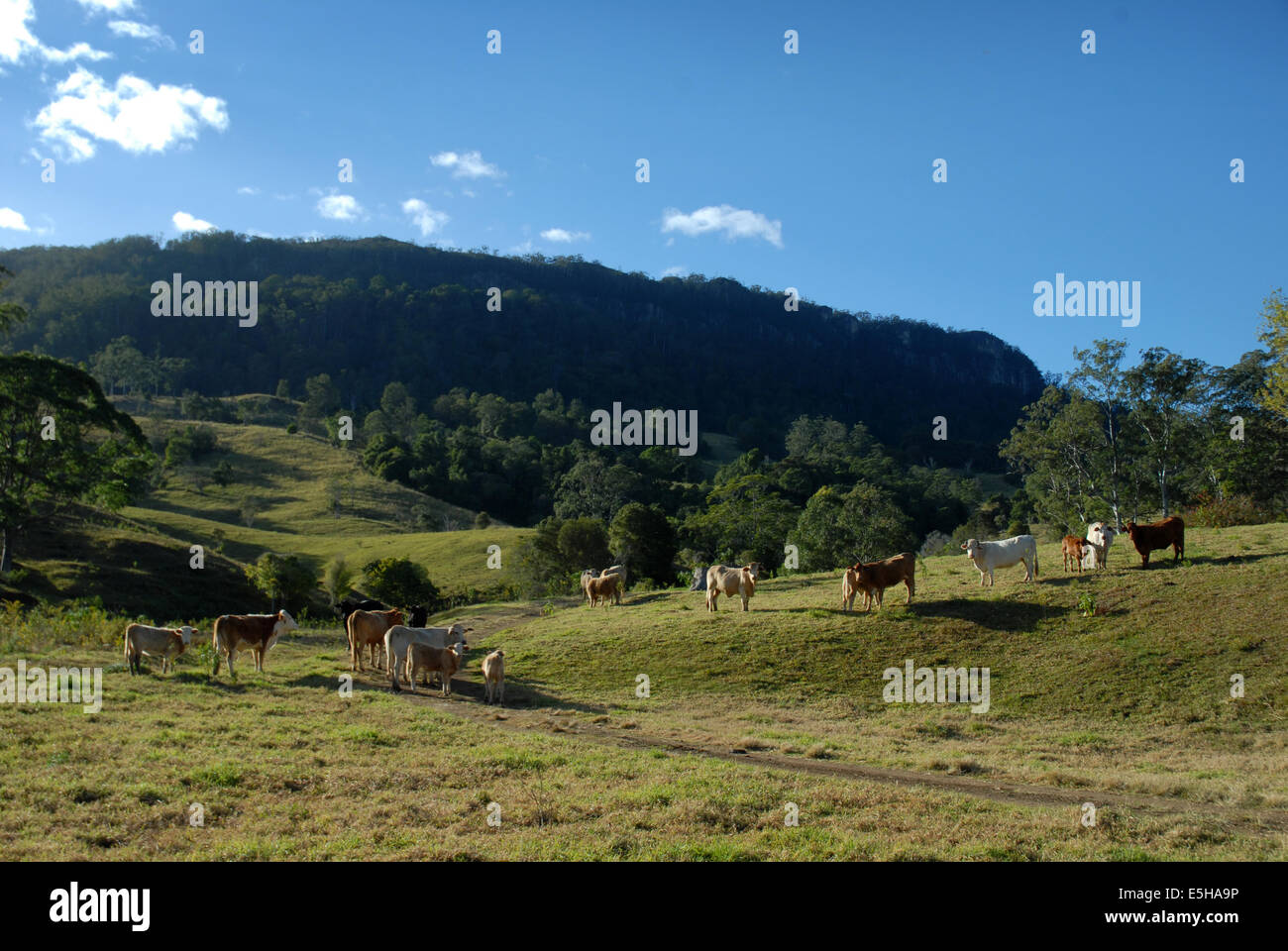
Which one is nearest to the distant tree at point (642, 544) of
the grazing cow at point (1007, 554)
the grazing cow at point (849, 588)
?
the grazing cow at point (849, 588)

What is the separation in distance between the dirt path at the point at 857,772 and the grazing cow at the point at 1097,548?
47.4 feet

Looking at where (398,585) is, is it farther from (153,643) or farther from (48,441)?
(153,643)

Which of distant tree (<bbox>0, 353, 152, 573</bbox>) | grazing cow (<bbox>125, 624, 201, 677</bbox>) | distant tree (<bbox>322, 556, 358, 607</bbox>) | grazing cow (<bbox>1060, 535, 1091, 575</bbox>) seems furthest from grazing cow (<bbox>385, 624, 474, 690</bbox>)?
distant tree (<bbox>322, 556, 358, 607</bbox>)

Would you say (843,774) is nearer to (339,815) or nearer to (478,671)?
(339,815)

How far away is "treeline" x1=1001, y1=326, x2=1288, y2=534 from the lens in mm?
39531

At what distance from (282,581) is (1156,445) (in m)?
44.1

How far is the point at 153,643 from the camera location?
18.6 metres

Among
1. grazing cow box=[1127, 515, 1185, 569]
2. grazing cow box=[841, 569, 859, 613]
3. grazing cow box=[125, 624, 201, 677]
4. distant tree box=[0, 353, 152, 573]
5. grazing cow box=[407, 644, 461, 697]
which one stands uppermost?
distant tree box=[0, 353, 152, 573]

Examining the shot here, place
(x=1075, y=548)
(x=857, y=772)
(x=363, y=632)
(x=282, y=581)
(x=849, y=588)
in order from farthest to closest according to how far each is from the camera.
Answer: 1. (x=282, y=581)
2. (x=1075, y=548)
3. (x=849, y=588)
4. (x=363, y=632)
5. (x=857, y=772)

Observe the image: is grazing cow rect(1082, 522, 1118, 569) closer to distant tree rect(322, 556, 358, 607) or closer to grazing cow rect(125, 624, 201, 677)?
grazing cow rect(125, 624, 201, 677)

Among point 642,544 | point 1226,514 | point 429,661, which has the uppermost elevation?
point 1226,514

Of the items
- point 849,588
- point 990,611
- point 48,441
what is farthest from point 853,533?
point 48,441

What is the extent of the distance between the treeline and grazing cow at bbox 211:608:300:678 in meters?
35.1

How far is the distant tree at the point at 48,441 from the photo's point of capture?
1490 inches
